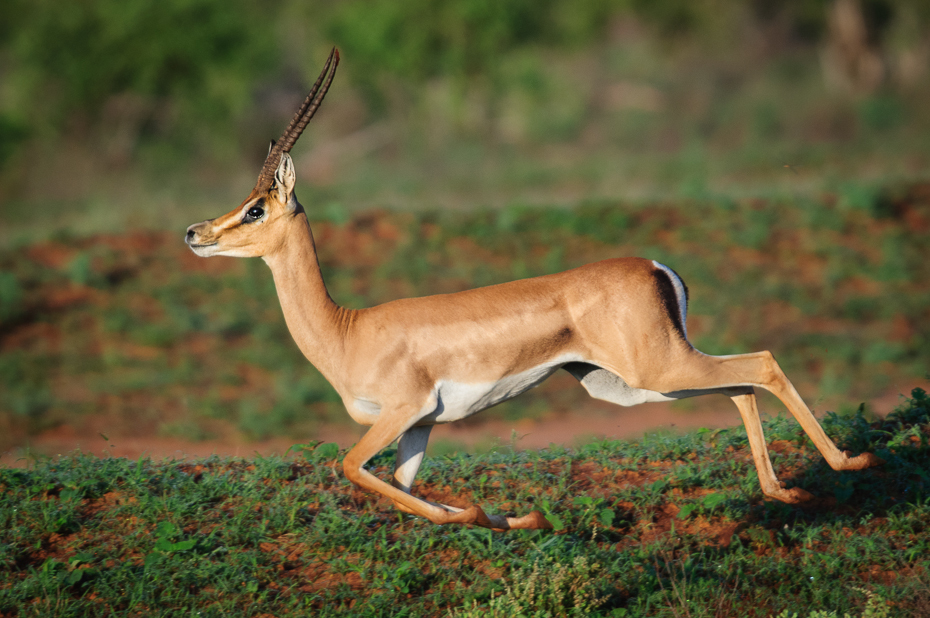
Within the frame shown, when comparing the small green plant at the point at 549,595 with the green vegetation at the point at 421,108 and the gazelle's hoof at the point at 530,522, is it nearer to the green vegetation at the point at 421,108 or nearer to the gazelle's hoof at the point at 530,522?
the gazelle's hoof at the point at 530,522

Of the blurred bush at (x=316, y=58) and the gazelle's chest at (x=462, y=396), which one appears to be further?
the blurred bush at (x=316, y=58)

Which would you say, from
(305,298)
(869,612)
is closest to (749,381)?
(869,612)

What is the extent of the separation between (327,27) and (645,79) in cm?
1305

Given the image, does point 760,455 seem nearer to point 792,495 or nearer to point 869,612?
point 792,495

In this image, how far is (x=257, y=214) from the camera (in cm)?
529

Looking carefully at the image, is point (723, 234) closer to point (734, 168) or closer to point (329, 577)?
point (734, 168)

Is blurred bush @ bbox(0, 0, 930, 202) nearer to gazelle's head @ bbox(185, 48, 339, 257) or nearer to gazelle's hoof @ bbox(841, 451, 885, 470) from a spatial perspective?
gazelle's head @ bbox(185, 48, 339, 257)

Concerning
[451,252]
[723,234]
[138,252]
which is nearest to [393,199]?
[451,252]

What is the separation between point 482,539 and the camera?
18.1 ft

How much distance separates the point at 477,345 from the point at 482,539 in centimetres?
124

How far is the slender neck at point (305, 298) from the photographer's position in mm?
5293

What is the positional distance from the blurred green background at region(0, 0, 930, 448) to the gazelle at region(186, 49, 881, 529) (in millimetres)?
5736

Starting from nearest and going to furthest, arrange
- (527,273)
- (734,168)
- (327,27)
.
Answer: (527,273) < (734,168) < (327,27)

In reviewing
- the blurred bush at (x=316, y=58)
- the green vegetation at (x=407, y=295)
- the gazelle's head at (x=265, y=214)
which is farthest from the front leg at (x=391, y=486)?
the blurred bush at (x=316, y=58)
